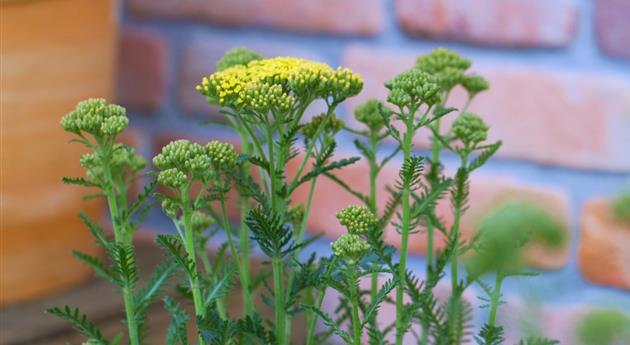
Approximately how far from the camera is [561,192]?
0.84 metres

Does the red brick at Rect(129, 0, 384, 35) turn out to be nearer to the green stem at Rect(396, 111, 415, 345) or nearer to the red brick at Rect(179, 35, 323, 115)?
the red brick at Rect(179, 35, 323, 115)

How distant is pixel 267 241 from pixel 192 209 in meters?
0.03

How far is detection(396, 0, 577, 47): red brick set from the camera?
82 centimetres

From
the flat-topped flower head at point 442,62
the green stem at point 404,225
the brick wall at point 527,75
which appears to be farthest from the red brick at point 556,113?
the green stem at point 404,225

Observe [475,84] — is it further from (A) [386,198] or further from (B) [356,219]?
(A) [386,198]

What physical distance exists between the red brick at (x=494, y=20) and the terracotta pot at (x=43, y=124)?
0.27 meters

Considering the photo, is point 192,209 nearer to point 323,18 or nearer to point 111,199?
point 111,199

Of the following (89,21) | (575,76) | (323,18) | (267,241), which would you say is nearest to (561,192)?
(575,76)

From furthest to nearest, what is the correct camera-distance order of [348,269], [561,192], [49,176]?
1. [561,192]
2. [49,176]
3. [348,269]

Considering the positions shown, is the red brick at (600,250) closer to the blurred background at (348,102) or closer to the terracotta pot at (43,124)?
the blurred background at (348,102)

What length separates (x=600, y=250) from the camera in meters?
0.83

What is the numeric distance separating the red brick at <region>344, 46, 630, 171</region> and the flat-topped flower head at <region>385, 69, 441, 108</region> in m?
0.46

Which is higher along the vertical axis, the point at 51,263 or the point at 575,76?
the point at 575,76

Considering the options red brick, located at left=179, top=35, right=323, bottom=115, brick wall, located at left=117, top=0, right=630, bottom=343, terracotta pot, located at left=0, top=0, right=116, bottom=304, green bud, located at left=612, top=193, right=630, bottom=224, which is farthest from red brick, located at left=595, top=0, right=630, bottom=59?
green bud, located at left=612, top=193, right=630, bottom=224
